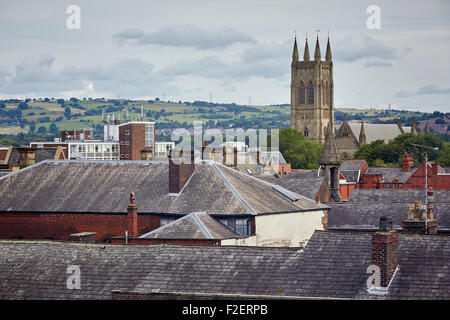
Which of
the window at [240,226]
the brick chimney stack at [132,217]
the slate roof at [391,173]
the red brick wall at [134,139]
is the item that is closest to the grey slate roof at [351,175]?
the slate roof at [391,173]

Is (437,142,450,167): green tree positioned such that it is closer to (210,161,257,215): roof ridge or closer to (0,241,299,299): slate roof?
(210,161,257,215): roof ridge

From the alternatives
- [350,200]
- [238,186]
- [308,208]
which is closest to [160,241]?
[238,186]

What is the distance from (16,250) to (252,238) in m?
16.9

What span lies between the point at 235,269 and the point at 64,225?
2323 cm

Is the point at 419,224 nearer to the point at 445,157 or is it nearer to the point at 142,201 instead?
the point at 142,201

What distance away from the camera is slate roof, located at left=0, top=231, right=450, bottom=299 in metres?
29.4

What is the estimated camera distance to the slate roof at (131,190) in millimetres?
51625

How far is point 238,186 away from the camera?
53.4m

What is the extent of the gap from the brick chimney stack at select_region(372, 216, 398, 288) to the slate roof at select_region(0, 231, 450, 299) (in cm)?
30

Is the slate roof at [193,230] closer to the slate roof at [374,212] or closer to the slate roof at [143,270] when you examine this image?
the slate roof at [143,270]

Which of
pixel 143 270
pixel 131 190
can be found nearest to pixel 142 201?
pixel 131 190

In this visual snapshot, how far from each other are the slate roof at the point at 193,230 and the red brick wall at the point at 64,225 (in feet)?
13.9

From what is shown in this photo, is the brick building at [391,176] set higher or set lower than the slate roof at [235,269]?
lower
